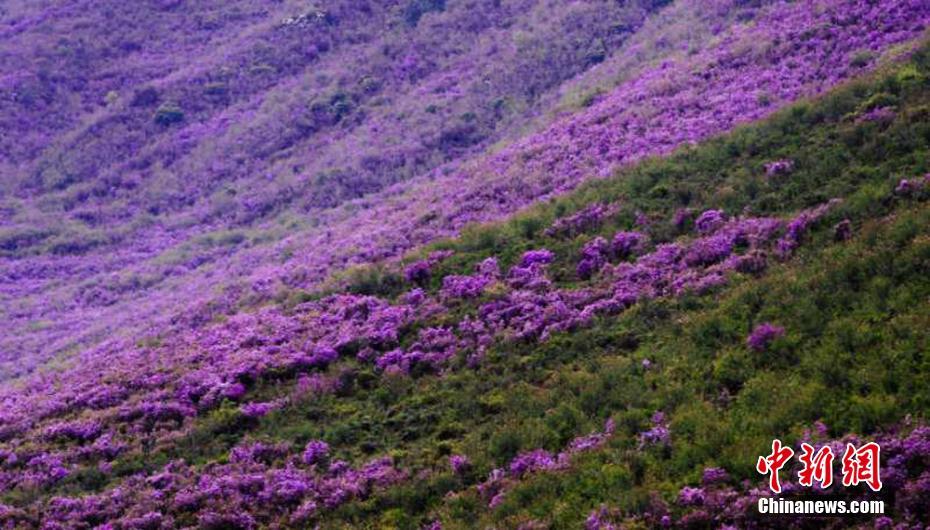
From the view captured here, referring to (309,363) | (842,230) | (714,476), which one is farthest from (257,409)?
(842,230)

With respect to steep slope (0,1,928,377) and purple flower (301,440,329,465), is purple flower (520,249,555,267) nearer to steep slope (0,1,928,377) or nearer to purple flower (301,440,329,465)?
steep slope (0,1,928,377)

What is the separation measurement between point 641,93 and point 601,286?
53.6 ft

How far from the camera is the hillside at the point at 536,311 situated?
13.1 m

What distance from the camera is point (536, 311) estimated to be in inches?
771

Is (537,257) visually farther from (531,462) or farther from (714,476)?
(714,476)

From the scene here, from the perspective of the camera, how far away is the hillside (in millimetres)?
13086

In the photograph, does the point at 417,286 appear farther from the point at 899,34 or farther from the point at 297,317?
the point at 899,34

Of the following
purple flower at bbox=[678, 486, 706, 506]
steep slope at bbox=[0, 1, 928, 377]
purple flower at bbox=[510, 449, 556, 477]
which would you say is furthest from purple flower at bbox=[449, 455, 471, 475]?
steep slope at bbox=[0, 1, 928, 377]

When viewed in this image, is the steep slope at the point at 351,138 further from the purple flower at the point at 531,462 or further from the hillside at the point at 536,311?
the purple flower at the point at 531,462

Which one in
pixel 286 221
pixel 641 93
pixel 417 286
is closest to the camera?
pixel 417 286

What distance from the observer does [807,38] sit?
30.8 metres

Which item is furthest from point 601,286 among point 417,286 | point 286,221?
point 286,221

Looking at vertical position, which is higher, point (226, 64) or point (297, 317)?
point (226, 64)

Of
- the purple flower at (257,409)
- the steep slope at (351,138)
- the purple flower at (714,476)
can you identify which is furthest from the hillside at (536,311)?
the purple flower at (257,409)
